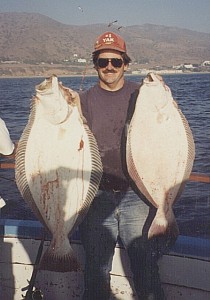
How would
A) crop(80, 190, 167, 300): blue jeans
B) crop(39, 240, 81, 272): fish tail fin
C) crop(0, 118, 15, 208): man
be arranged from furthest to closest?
1. crop(80, 190, 167, 300): blue jeans
2. crop(0, 118, 15, 208): man
3. crop(39, 240, 81, 272): fish tail fin

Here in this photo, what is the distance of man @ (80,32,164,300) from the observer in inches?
123

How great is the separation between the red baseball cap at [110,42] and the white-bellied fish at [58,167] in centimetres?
59

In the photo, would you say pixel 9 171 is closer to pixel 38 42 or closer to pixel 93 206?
pixel 93 206

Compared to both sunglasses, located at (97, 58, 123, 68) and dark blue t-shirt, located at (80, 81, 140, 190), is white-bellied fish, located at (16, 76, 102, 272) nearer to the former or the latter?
dark blue t-shirt, located at (80, 81, 140, 190)

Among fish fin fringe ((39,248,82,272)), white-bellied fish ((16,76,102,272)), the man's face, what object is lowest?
fish fin fringe ((39,248,82,272))

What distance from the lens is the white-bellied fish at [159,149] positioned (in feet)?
9.70

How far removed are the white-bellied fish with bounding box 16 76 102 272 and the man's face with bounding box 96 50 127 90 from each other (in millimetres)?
479

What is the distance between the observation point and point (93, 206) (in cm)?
315

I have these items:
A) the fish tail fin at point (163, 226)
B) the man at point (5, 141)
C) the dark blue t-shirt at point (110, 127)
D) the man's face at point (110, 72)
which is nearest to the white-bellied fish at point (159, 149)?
the fish tail fin at point (163, 226)

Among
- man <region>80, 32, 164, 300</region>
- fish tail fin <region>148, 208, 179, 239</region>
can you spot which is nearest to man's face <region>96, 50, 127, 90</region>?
man <region>80, 32, 164, 300</region>

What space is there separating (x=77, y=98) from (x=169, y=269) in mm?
1749

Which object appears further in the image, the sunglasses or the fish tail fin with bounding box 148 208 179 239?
the sunglasses

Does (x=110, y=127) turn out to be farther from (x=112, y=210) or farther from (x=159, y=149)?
(x=112, y=210)

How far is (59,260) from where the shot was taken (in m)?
2.75
